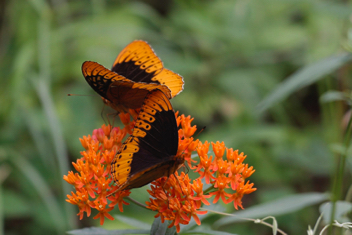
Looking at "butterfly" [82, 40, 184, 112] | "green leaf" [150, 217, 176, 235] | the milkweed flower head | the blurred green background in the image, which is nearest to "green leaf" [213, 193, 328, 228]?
the milkweed flower head

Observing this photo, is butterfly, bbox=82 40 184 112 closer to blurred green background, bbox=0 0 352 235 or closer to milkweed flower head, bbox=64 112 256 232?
milkweed flower head, bbox=64 112 256 232

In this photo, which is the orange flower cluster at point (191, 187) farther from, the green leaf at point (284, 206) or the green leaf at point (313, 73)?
the green leaf at point (313, 73)

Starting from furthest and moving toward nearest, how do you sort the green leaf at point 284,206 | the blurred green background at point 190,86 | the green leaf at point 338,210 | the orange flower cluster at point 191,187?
the blurred green background at point 190,86 < the green leaf at point 284,206 < the green leaf at point 338,210 < the orange flower cluster at point 191,187

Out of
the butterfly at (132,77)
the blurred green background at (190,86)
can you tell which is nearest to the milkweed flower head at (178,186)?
the butterfly at (132,77)

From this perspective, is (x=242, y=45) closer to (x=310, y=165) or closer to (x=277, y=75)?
(x=277, y=75)

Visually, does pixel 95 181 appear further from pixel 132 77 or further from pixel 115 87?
pixel 132 77

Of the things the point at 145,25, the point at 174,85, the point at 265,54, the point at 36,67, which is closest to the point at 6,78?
the point at 36,67
